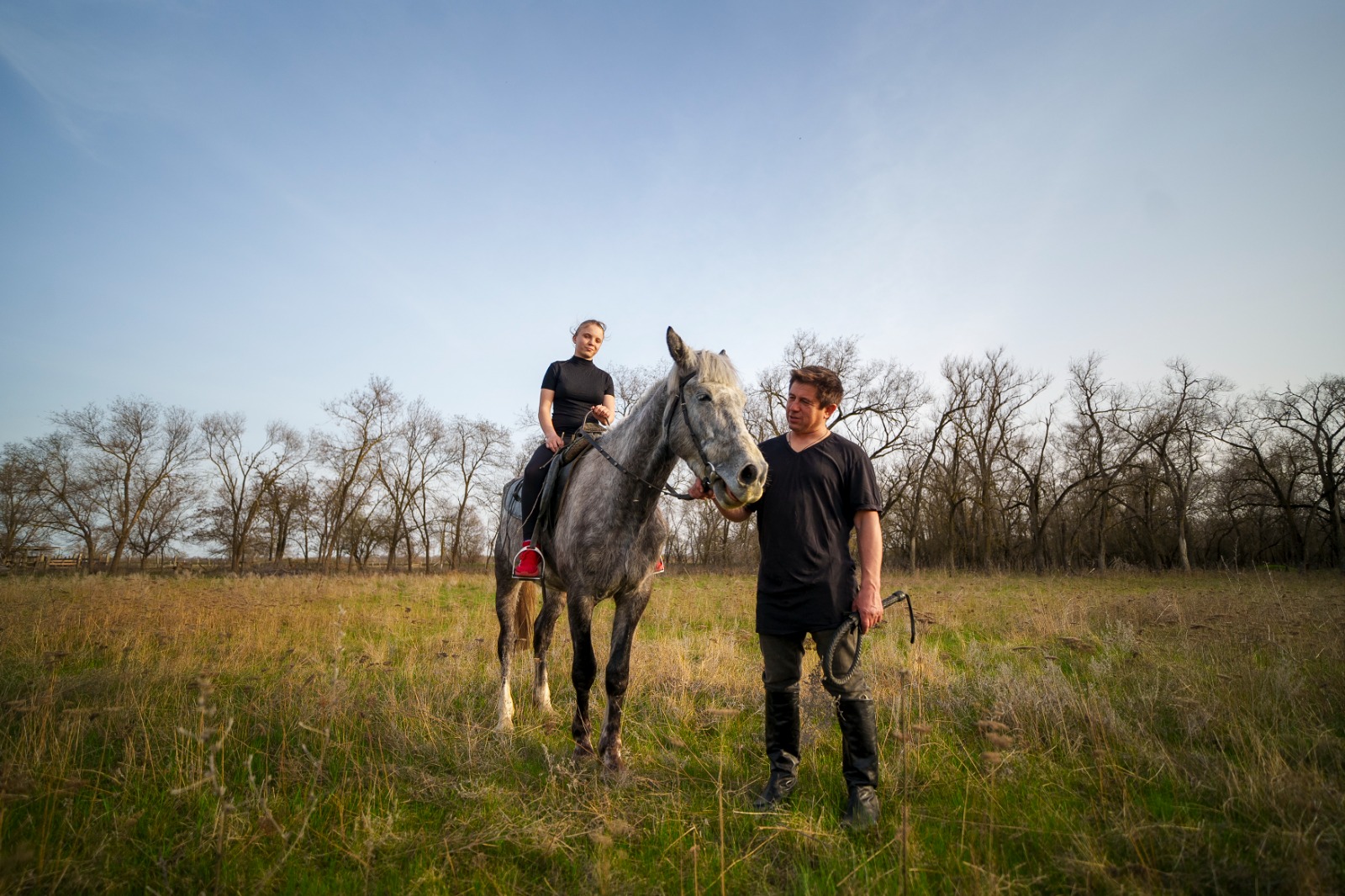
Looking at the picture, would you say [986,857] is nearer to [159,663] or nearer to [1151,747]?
[1151,747]

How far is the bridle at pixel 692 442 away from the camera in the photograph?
11.1ft

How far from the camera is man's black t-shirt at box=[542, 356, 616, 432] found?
205 inches

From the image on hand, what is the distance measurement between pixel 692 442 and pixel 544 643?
2.88m

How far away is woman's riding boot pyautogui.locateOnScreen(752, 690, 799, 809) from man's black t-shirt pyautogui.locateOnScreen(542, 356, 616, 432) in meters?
3.02

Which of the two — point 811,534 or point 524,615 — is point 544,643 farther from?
point 811,534

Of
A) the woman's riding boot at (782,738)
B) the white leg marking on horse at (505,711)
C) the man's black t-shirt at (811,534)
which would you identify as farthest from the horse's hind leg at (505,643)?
the man's black t-shirt at (811,534)

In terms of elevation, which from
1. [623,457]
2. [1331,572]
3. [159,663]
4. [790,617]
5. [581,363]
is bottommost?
[1331,572]

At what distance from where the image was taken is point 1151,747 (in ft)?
11.8

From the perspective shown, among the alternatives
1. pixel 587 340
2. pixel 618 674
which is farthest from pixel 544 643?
pixel 587 340

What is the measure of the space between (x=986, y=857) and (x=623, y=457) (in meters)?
2.99

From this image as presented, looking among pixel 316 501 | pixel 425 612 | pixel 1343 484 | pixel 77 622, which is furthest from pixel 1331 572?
pixel 316 501

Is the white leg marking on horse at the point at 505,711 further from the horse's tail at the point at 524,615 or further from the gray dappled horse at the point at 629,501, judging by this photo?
the horse's tail at the point at 524,615

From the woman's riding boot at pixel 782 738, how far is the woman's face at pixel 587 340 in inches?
132

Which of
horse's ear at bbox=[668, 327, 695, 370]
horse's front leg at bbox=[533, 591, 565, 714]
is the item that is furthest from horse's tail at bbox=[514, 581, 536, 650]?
horse's ear at bbox=[668, 327, 695, 370]
